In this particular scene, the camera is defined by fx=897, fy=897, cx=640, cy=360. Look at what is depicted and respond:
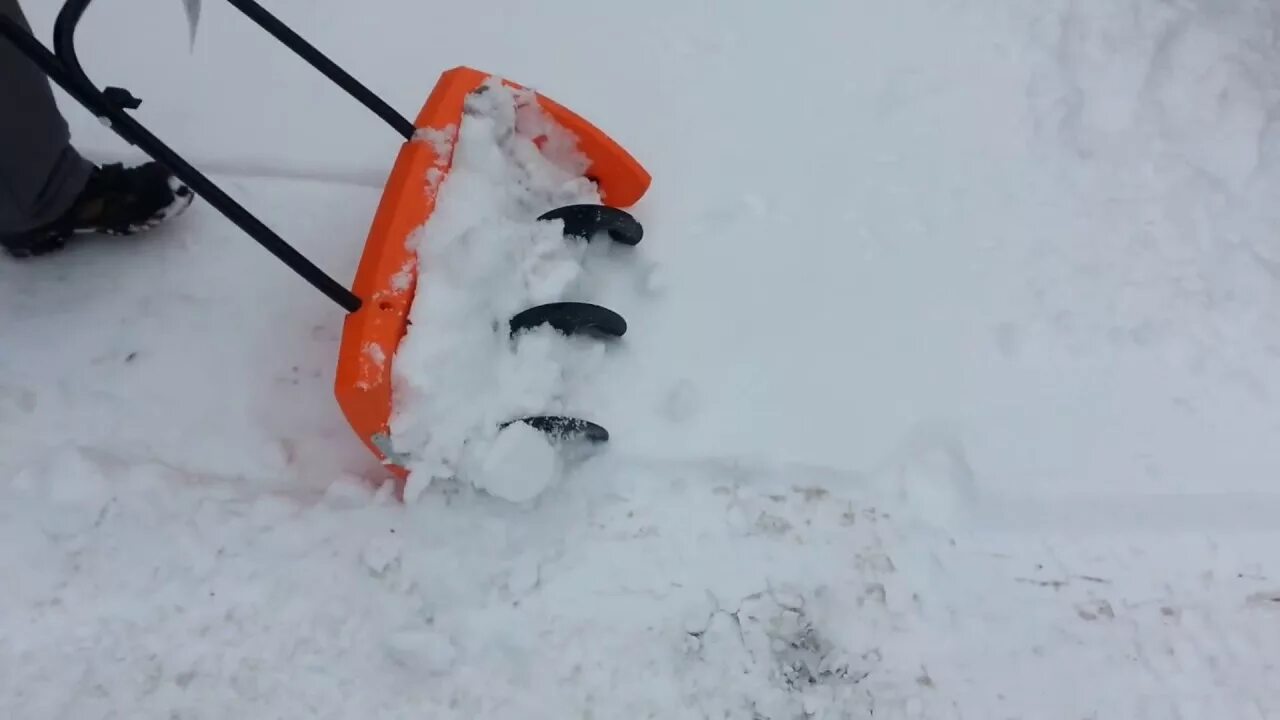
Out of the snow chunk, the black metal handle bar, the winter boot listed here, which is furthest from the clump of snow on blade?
the winter boot

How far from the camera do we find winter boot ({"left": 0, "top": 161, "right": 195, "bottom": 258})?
63.7 inches

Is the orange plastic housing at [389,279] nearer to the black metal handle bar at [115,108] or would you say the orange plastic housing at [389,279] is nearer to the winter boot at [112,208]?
the black metal handle bar at [115,108]

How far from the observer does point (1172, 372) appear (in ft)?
5.35

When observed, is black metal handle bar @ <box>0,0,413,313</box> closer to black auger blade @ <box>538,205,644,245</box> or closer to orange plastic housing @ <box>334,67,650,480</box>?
orange plastic housing @ <box>334,67,650,480</box>

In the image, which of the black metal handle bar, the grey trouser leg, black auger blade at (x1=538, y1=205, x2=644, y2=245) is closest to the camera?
the black metal handle bar

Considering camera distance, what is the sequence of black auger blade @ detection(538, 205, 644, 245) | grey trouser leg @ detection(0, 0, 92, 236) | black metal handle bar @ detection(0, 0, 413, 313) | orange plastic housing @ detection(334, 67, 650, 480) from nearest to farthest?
black metal handle bar @ detection(0, 0, 413, 313) → orange plastic housing @ detection(334, 67, 650, 480) → grey trouser leg @ detection(0, 0, 92, 236) → black auger blade @ detection(538, 205, 644, 245)

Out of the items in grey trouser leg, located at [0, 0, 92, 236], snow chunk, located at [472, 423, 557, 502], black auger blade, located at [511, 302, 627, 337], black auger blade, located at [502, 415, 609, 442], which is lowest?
snow chunk, located at [472, 423, 557, 502]

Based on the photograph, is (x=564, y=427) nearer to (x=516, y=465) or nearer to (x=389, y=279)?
(x=516, y=465)

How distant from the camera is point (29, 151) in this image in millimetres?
1458

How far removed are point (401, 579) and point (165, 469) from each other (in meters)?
0.44

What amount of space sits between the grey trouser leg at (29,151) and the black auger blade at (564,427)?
35.1 inches

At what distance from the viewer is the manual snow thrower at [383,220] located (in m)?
1.17

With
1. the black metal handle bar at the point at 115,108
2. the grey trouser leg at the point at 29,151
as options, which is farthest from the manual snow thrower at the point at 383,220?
the grey trouser leg at the point at 29,151

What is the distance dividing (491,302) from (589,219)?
0.81 feet
